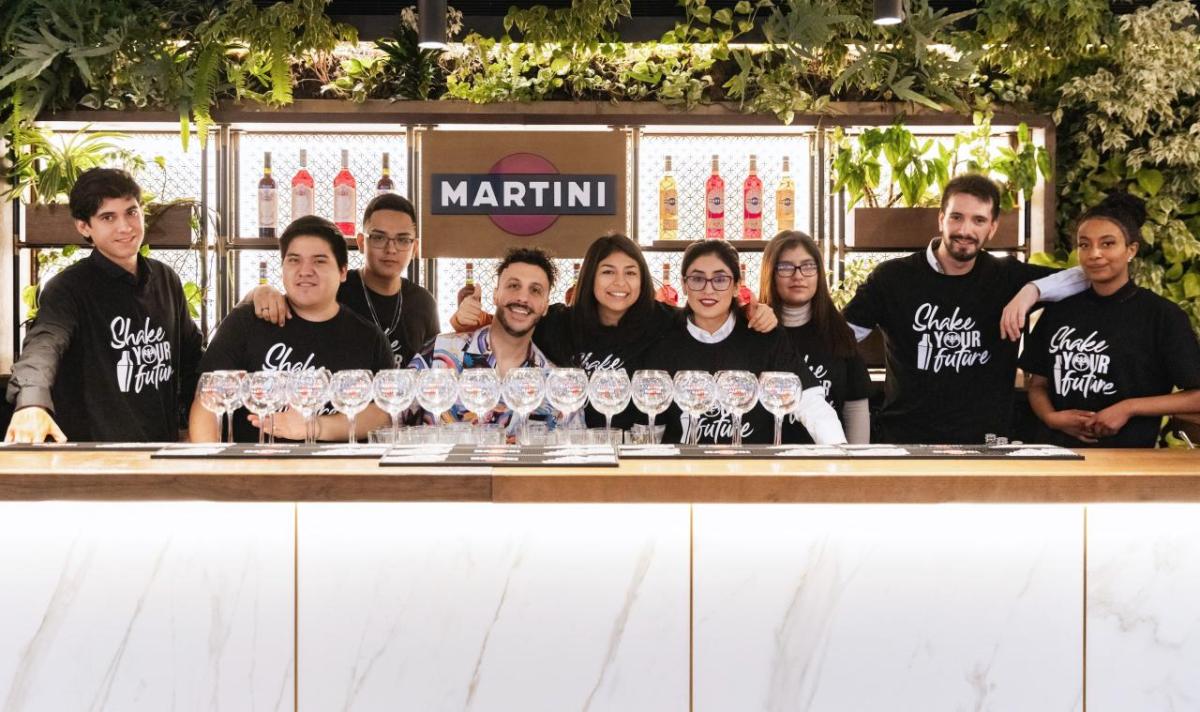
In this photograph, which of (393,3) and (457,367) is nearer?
(457,367)

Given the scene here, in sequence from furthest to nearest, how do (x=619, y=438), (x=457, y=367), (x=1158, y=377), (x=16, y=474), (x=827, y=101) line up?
(x=827, y=101) < (x=1158, y=377) < (x=457, y=367) < (x=619, y=438) < (x=16, y=474)

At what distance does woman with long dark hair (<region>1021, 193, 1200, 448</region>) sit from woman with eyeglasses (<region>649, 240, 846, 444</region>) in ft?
2.82

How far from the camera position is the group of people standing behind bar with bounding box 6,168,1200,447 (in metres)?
3.07

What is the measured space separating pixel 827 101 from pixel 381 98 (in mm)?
1852

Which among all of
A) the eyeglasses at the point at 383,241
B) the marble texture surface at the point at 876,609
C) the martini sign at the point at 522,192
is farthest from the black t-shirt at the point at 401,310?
the marble texture surface at the point at 876,609

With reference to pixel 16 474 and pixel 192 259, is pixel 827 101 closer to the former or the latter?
pixel 192 259

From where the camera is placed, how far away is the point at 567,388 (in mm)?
2459

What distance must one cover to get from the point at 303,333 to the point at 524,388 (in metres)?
0.97

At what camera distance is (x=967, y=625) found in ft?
7.07

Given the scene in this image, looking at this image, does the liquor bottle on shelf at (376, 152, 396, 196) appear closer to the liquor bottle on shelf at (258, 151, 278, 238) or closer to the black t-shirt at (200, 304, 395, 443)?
the liquor bottle on shelf at (258, 151, 278, 238)

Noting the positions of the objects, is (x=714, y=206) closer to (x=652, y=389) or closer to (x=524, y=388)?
(x=652, y=389)

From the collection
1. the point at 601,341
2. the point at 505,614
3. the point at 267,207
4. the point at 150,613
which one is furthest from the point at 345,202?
the point at 505,614

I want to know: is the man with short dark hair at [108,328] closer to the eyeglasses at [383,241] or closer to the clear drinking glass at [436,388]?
the eyeglasses at [383,241]

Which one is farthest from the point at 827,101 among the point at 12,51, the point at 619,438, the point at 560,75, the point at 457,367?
A: the point at 12,51
